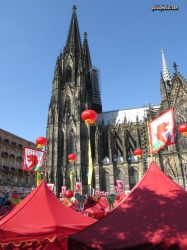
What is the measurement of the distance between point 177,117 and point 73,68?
2482cm

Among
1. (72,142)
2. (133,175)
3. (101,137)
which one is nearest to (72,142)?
(72,142)

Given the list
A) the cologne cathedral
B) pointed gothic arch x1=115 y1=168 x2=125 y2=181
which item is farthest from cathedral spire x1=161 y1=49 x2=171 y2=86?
pointed gothic arch x1=115 y1=168 x2=125 y2=181

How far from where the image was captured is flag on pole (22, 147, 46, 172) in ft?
37.8

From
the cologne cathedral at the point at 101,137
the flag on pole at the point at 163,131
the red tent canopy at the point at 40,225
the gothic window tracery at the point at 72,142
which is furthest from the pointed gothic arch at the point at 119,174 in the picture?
the red tent canopy at the point at 40,225

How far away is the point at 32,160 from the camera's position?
1164 centimetres

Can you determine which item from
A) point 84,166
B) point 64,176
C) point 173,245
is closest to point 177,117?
point 84,166

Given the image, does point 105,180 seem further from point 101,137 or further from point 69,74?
point 69,74

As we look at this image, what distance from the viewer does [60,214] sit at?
6.62 m

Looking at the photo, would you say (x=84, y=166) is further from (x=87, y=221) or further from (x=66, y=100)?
(x=87, y=221)

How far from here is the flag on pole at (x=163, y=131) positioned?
304 inches

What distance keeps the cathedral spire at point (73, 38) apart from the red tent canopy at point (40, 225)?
Result: 4681 centimetres

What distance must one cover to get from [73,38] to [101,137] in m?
26.9

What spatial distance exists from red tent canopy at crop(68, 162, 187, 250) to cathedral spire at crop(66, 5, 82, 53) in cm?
4778

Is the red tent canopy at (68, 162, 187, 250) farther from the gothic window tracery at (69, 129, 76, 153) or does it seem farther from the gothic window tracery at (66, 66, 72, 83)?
the gothic window tracery at (66, 66, 72, 83)
